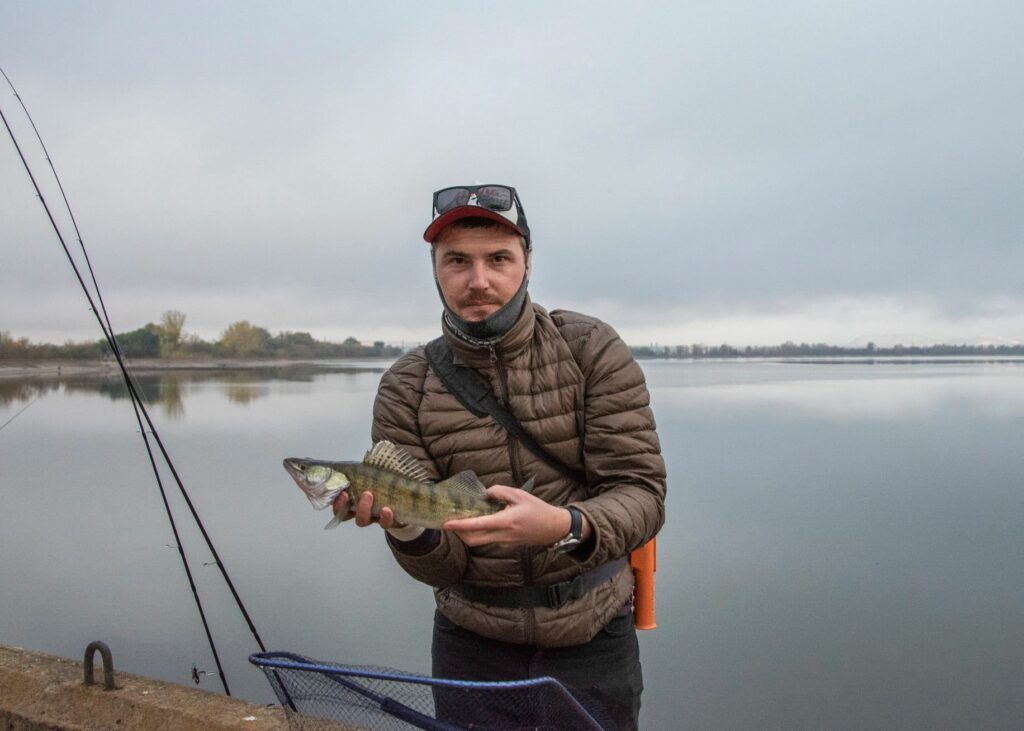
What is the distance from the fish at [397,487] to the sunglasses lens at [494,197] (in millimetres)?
881

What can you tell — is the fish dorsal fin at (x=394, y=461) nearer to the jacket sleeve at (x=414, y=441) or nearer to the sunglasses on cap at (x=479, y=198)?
the jacket sleeve at (x=414, y=441)

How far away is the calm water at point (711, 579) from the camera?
7.23m

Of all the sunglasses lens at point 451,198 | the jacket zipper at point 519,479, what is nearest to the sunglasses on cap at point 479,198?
the sunglasses lens at point 451,198

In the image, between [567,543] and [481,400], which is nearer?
[567,543]

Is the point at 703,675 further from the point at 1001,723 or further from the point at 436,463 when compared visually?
the point at 436,463

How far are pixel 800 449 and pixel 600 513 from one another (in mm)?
20556

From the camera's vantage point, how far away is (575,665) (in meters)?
2.58

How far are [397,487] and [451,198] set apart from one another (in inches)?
39.2

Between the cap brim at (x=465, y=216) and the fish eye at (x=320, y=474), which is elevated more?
the cap brim at (x=465, y=216)

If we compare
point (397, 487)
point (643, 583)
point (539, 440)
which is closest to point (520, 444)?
point (539, 440)

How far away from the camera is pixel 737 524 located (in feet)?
42.0

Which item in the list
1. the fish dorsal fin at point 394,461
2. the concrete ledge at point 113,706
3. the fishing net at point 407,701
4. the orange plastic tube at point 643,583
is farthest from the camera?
the concrete ledge at point 113,706

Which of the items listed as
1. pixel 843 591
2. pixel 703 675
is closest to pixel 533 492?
pixel 703 675

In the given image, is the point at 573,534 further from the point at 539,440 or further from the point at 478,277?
the point at 478,277
